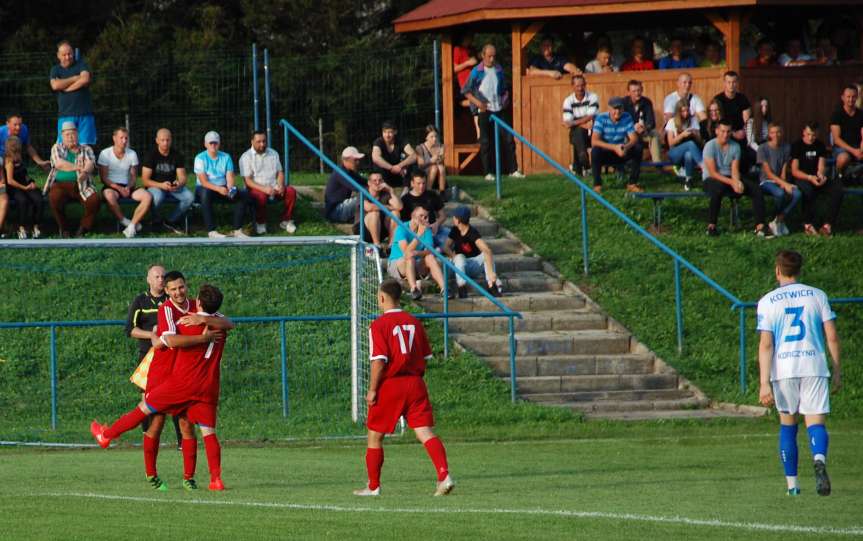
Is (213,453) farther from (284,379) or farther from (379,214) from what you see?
(379,214)

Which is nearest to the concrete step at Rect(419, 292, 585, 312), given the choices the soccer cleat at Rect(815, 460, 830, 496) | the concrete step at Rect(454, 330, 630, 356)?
the concrete step at Rect(454, 330, 630, 356)

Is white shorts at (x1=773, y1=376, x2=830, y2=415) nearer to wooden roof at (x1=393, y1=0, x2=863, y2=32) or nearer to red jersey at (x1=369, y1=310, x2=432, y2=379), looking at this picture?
red jersey at (x1=369, y1=310, x2=432, y2=379)

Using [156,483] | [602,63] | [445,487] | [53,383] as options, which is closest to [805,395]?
[445,487]

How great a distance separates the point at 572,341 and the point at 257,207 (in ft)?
17.2

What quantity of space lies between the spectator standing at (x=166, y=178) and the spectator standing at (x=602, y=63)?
807 cm

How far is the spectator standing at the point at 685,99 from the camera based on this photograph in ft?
78.4

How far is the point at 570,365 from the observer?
18.8 metres

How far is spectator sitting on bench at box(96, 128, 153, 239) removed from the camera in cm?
2062

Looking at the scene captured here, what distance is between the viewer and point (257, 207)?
21.4m

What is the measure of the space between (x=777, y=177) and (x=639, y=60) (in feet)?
14.3

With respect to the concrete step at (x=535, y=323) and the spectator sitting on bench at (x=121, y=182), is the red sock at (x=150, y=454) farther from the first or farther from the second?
the spectator sitting on bench at (x=121, y=182)

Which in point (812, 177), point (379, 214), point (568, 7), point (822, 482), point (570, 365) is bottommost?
point (570, 365)

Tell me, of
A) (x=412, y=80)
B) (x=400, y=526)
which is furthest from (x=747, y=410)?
(x=412, y=80)

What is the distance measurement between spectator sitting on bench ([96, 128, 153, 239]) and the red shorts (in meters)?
10.1
